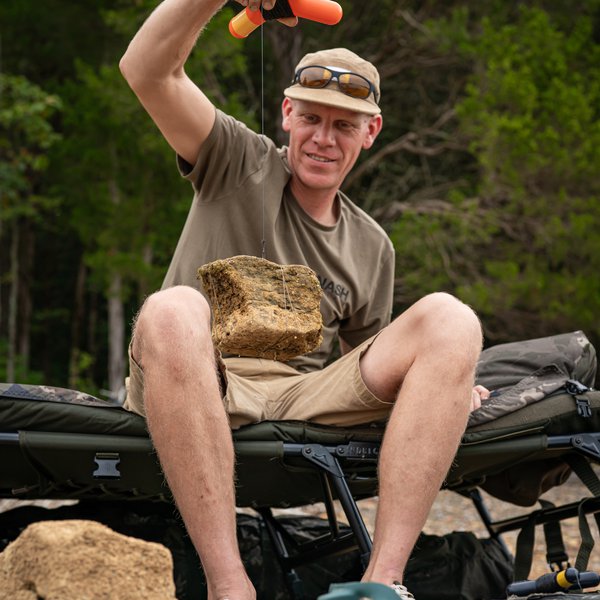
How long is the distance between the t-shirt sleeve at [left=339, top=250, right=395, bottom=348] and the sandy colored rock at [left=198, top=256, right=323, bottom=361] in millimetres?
506

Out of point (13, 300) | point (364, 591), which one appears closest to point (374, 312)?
point (364, 591)

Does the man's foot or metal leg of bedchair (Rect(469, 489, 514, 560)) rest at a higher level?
the man's foot

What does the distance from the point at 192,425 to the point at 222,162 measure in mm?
989

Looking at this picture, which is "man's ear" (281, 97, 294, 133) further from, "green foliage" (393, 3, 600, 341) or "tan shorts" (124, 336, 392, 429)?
"green foliage" (393, 3, 600, 341)

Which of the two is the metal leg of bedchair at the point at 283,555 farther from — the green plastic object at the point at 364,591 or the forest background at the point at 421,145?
the forest background at the point at 421,145

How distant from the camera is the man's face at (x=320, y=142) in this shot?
2.99 metres

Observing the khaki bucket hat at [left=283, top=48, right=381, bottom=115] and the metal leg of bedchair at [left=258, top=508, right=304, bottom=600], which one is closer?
the khaki bucket hat at [left=283, top=48, right=381, bottom=115]

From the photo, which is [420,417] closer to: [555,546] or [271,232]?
[271,232]

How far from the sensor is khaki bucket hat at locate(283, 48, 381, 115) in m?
2.91

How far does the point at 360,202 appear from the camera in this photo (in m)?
11.1

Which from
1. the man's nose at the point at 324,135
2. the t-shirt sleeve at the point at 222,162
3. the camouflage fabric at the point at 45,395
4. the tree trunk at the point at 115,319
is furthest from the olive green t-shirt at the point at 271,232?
the tree trunk at the point at 115,319

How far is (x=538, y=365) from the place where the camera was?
3.10 m

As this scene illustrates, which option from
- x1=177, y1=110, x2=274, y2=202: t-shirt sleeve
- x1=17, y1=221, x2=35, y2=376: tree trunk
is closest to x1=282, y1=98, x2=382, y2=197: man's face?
x1=177, y1=110, x2=274, y2=202: t-shirt sleeve

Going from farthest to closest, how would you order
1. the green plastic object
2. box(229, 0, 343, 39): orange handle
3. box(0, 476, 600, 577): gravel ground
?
box(0, 476, 600, 577): gravel ground
box(229, 0, 343, 39): orange handle
the green plastic object
